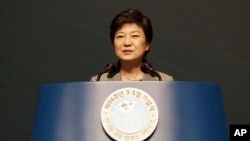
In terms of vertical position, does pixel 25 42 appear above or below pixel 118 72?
above

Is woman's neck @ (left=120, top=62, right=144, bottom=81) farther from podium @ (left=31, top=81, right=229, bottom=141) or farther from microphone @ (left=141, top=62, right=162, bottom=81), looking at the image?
podium @ (left=31, top=81, right=229, bottom=141)

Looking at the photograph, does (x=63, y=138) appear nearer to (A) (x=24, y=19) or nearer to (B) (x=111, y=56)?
(B) (x=111, y=56)

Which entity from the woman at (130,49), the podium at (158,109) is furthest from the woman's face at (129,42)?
the podium at (158,109)

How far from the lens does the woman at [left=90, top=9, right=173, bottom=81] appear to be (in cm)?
109

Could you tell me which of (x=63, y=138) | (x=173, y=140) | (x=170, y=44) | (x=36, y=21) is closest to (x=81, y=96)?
(x=63, y=138)

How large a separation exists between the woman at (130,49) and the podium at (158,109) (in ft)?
0.68

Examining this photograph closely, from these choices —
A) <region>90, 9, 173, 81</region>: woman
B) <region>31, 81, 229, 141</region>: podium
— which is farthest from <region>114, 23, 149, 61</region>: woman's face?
<region>31, 81, 229, 141</region>: podium

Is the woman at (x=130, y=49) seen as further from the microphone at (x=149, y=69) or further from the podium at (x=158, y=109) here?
the podium at (x=158, y=109)

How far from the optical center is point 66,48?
95.7 inches

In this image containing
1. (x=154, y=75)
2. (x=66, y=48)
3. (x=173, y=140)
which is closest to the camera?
(x=173, y=140)

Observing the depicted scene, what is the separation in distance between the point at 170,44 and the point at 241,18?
37cm

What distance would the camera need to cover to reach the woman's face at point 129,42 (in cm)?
109

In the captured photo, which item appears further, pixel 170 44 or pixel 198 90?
pixel 170 44

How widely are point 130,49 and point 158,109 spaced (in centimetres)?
29
